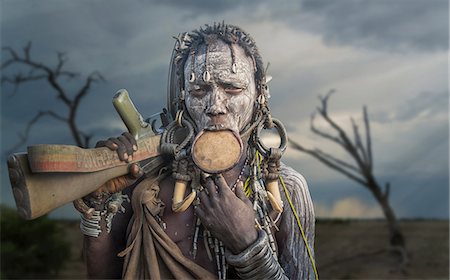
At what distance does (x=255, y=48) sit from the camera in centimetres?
291

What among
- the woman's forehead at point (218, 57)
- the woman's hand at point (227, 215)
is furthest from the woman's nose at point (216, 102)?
the woman's hand at point (227, 215)

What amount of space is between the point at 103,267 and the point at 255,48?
1.15 metres

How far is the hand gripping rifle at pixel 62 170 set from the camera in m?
2.48

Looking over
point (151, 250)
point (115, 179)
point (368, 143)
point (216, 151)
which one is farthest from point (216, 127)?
point (368, 143)

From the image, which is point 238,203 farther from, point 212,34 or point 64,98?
point 64,98

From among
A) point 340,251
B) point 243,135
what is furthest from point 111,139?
point 340,251

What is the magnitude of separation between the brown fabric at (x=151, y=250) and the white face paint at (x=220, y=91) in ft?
1.23

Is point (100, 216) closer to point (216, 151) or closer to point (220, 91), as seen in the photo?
point (216, 151)

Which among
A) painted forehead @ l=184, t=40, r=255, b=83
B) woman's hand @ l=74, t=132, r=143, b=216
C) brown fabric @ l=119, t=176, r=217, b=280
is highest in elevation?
painted forehead @ l=184, t=40, r=255, b=83

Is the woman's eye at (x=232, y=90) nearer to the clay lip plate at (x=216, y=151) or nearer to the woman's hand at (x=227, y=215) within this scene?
the clay lip plate at (x=216, y=151)

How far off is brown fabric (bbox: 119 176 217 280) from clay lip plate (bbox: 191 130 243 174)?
0.27m

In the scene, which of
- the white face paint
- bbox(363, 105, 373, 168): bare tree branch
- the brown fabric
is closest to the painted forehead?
the white face paint

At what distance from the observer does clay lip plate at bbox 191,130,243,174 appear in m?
2.66

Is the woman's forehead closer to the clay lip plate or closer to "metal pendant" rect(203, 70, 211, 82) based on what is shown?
"metal pendant" rect(203, 70, 211, 82)
